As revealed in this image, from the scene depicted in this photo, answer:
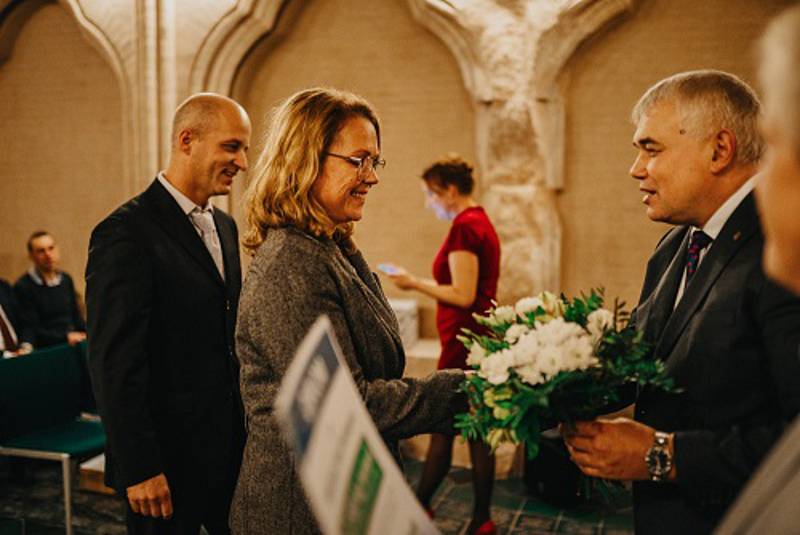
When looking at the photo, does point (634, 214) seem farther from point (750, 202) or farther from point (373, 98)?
point (750, 202)

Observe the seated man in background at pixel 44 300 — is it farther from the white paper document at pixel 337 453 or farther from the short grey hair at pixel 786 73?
the short grey hair at pixel 786 73

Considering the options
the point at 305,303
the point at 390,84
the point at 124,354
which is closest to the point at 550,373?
the point at 305,303

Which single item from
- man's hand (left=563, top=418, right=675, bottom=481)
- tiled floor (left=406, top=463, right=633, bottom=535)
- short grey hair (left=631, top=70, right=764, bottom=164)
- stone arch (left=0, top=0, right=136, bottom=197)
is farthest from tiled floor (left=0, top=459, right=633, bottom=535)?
short grey hair (left=631, top=70, right=764, bottom=164)

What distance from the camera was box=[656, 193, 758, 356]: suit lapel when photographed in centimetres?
158

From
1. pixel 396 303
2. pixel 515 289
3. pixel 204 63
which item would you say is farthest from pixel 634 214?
pixel 204 63

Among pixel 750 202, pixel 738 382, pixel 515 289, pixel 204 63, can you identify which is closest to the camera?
pixel 738 382

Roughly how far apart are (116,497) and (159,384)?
255 cm

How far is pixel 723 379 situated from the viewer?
1512 millimetres

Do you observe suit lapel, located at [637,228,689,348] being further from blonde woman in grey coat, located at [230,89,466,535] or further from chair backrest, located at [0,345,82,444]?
chair backrest, located at [0,345,82,444]

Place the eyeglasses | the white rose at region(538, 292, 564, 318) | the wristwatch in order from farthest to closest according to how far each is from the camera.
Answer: the eyeglasses < the white rose at region(538, 292, 564, 318) < the wristwatch

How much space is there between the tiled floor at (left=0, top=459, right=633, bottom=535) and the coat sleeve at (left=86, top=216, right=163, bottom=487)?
2.02m

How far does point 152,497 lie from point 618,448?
4.77 ft

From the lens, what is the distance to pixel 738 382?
59.1 inches

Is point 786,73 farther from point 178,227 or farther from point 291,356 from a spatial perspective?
point 178,227
